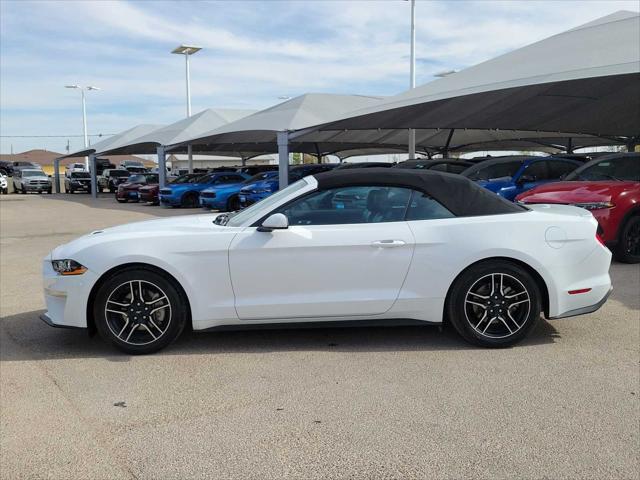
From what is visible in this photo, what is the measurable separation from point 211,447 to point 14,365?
7.21ft

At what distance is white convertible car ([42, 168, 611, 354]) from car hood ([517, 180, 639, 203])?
3.83m

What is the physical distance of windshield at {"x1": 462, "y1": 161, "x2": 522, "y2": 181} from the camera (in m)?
14.8

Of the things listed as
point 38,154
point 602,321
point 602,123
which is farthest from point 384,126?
point 38,154

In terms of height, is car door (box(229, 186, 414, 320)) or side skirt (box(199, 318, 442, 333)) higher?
car door (box(229, 186, 414, 320))

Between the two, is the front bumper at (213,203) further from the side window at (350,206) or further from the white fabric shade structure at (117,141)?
the white fabric shade structure at (117,141)

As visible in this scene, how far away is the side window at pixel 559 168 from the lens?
1420 cm

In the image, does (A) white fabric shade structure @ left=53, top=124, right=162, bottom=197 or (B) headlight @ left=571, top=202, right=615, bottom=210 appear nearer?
(B) headlight @ left=571, top=202, right=615, bottom=210

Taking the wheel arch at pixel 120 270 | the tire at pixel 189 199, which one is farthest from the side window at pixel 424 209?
the tire at pixel 189 199

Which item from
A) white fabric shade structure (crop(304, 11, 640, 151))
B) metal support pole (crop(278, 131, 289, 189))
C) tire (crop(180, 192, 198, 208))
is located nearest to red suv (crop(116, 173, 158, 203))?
tire (crop(180, 192, 198, 208))

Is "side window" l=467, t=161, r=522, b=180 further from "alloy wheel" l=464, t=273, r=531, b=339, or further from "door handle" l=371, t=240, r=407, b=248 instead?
"door handle" l=371, t=240, r=407, b=248

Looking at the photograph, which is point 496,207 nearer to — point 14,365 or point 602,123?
point 14,365

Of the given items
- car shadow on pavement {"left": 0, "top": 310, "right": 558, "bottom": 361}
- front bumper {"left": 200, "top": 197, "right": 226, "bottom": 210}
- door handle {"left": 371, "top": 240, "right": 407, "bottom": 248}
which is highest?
door handle {"left": 371, "top": 240, "right": 407, "bottom": 248}

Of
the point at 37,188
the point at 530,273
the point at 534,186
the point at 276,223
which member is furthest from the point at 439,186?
the point at 37,188

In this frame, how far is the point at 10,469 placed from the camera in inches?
116
